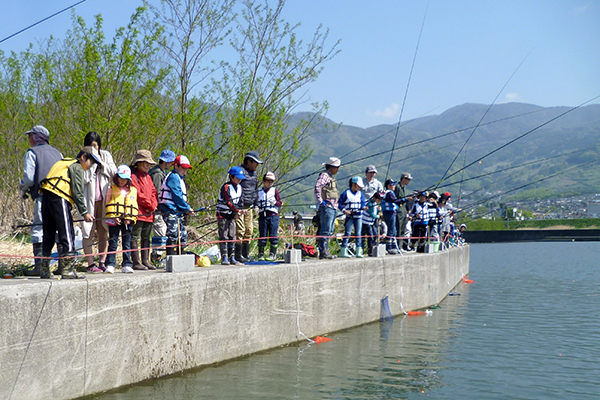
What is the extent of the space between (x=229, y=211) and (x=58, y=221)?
3039 mm

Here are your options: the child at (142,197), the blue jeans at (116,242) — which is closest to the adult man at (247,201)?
the child at (142,197)

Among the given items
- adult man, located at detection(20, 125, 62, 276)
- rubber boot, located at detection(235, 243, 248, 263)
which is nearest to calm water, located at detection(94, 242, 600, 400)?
rubber boot, located at detection(235, 243, 248, 263)

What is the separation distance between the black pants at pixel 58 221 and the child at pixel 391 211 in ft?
26.0

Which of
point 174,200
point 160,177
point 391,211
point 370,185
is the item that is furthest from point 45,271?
point 391,211

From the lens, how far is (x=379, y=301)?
11930 millimetres

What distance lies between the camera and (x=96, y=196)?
7688mm

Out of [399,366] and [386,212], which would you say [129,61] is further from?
[399,366]

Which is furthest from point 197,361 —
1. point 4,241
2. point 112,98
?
point 112,98

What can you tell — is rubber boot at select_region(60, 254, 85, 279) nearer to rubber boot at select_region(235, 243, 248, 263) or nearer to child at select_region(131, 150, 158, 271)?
child at select_region(131, 150, 158, 271)

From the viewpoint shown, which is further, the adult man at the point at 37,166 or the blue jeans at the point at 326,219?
the blue jeans at the point at 326,219

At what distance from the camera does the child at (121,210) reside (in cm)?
742

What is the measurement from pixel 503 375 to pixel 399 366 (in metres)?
1.39

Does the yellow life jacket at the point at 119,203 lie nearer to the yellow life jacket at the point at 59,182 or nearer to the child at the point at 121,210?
the child at the point at 121,210

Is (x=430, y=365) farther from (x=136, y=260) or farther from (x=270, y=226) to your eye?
(x=136, y=260)
